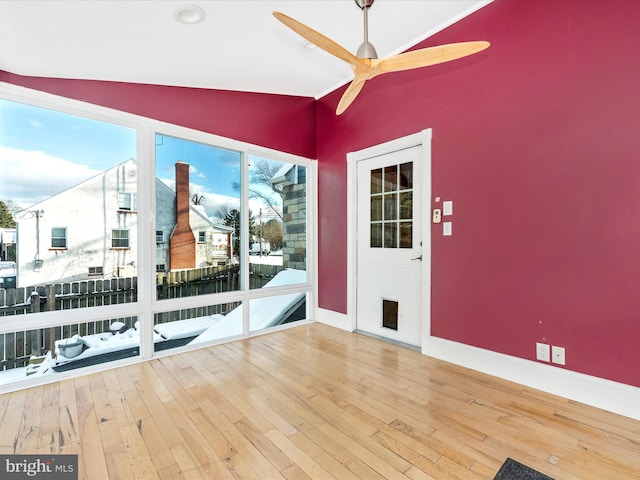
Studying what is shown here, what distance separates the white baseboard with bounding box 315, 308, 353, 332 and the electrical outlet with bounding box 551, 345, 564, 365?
6.76ft

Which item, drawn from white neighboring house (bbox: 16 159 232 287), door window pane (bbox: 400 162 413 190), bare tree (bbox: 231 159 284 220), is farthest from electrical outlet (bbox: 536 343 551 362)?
white neighboring house (bbox: 16 159 232 287)

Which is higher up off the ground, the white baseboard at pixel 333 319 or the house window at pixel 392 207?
the house window at pixel 392 207

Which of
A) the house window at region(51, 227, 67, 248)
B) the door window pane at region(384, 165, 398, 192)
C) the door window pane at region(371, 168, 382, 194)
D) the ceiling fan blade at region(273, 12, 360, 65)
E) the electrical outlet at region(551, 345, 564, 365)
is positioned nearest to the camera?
the ceiling fan blade at region(273, 12, 360, 65)

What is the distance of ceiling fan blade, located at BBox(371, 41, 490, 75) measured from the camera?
1.78m

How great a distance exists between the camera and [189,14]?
2057 millimetres

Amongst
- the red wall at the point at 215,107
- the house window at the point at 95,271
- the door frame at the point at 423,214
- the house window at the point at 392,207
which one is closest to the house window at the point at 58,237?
the house window at the point at 95,271

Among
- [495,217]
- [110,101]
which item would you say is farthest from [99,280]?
[495,217]

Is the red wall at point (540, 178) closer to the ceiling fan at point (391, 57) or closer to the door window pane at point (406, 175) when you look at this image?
the door window pane at point (406, 175)

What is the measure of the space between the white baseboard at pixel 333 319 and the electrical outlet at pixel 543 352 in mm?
1970

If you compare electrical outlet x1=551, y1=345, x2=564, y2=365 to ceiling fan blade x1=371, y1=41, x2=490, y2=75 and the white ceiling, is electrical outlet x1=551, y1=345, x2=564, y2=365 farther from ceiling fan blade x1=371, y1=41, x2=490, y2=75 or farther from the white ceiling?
the white ceiling

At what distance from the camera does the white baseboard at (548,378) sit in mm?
2006

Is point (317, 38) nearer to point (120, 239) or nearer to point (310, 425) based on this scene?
point (310, 425)

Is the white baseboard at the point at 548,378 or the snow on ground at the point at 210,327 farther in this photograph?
the snow on ground at the point at 210,327

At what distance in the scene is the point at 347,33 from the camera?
269 centimetres
